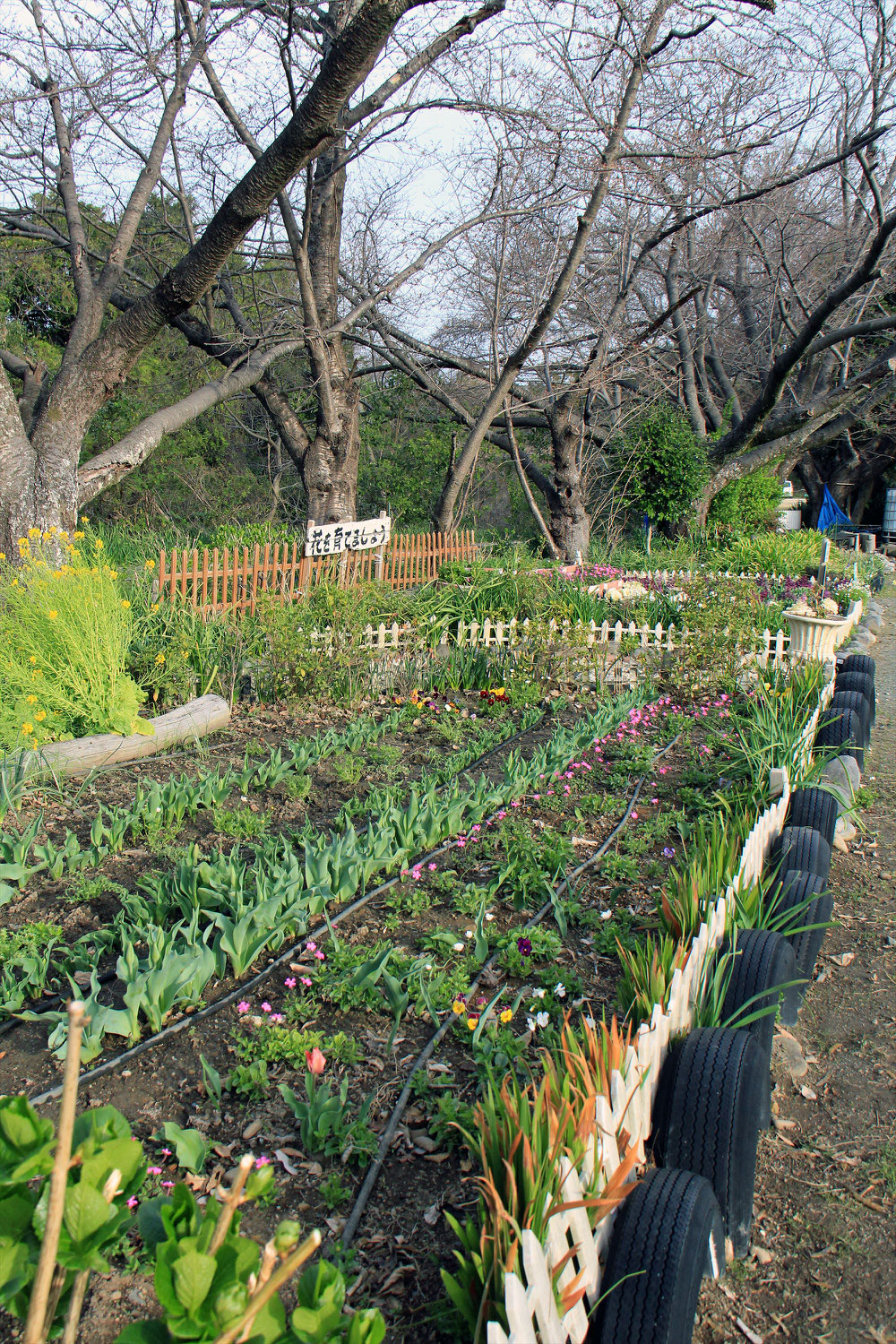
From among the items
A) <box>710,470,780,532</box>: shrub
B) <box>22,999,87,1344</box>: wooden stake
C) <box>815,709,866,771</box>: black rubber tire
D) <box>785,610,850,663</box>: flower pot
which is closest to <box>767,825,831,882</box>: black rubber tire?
<box>815,709,866,771</box>: black rubber tire

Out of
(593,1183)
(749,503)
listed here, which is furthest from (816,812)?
(749,503)

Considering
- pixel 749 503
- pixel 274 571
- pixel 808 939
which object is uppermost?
pixel 749 503

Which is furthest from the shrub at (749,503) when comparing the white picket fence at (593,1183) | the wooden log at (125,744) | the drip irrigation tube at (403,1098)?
the white picket fence at (593,1183)

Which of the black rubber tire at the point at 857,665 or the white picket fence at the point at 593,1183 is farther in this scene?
the black rubber tire at the point at 857,665

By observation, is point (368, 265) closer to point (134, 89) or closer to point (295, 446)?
point (295, 446)

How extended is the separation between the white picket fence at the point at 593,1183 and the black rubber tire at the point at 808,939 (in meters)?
0.51

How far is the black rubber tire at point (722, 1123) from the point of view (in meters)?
1.99

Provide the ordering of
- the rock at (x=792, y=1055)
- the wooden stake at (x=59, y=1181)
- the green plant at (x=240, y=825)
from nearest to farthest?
the wooden stake at (x=59, y=1181) → the rock at (x=792, y=1055) → the green plant at (x=240, y=825)

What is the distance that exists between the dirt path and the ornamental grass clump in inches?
145

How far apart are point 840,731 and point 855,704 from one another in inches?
16.9

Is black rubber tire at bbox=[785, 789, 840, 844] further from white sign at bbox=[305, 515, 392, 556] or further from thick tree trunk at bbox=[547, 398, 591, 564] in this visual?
thick tree trunk at bbox=[547, 398, 591, 564]

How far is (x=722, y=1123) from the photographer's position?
6.53ft

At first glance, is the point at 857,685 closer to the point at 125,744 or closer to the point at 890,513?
the point at 125,744

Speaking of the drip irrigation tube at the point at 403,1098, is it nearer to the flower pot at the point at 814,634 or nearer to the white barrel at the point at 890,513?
the flower pot at the point at 814,634
